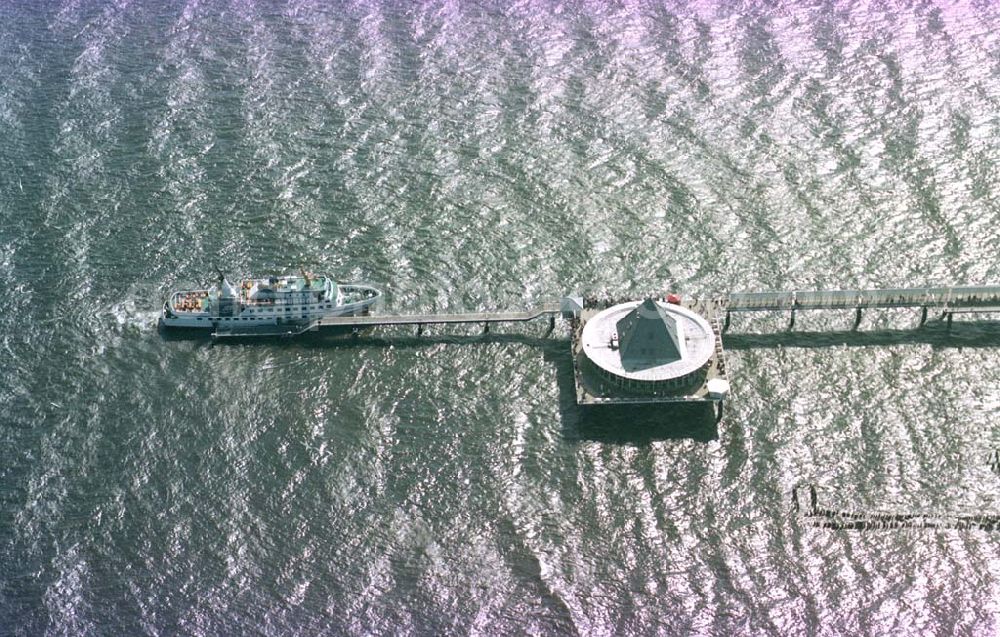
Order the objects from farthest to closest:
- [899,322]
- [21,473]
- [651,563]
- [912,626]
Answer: [899,322], [21,473], [651,563], [912,626]

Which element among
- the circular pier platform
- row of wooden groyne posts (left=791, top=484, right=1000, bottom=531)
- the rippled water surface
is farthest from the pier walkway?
row of wooden groyne posts (left=791, top=484, right=1000, bottom=531)

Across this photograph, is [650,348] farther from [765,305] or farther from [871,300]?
[871,300]

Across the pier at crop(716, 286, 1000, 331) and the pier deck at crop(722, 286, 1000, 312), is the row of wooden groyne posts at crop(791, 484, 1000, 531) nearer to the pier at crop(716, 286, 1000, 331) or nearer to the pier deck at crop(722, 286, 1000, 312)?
the pier at crop(716, 286, 1000, 331)

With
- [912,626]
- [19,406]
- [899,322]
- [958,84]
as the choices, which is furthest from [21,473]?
[958,84]

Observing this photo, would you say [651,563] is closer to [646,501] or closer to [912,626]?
[646,501]

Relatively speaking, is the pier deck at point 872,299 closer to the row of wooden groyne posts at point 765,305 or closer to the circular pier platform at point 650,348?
the row of wooden groyne posts at point 765,305
